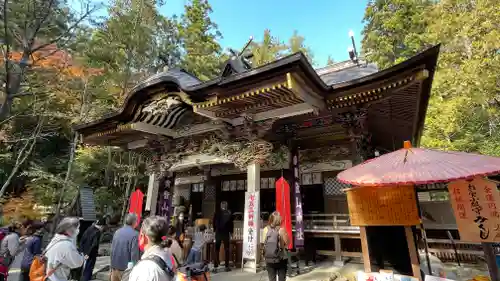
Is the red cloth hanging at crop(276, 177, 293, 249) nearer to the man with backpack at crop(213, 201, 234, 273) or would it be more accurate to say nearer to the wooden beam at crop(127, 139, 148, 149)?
the man with backpack at crop(213, 201, 234, 273)

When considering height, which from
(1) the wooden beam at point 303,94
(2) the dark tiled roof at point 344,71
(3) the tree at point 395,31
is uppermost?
(3) the tree at point 395,31

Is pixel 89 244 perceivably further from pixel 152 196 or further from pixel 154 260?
pixel 154 260

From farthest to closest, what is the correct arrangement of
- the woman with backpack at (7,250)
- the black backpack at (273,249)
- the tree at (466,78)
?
the tree at (466,78) < the woman with backpack at (7,250) < the black backpack at (273,249)

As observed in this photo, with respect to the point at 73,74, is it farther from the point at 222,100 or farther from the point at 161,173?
the point at 222,100

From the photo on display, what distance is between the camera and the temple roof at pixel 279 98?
5517 mm

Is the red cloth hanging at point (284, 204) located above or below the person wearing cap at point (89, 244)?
above

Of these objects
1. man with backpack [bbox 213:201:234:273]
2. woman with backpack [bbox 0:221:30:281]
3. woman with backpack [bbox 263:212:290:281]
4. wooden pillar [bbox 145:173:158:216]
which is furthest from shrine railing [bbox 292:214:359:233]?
woman with backpack [bbox 0:221:30:281]

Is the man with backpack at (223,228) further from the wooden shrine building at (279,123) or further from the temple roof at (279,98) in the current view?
the temple roof at (279,98)

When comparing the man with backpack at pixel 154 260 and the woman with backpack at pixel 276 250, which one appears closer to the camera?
the man with backpack at pixel 154 260

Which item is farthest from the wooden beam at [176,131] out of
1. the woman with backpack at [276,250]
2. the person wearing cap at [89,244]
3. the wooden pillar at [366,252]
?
the wooden pillar at [366,252]

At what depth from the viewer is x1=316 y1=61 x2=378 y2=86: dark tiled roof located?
809 cm

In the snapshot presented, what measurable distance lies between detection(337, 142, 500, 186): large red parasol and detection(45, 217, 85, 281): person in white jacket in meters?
3.62

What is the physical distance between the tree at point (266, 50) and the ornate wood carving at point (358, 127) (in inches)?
630

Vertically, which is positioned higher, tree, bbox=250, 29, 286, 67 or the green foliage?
tree, bbox=250, 29, 286, 67
